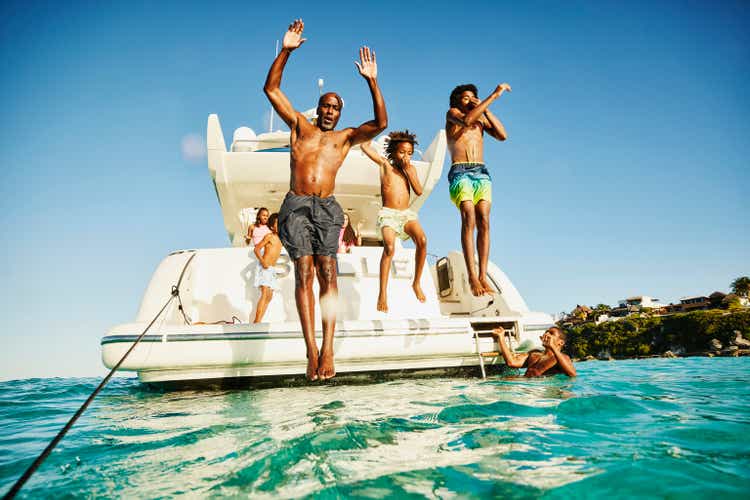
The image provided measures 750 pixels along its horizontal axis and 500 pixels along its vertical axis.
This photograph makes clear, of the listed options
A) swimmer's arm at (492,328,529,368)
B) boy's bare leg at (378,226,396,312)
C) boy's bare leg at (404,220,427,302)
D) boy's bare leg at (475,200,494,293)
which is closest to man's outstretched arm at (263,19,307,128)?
boy's bare leg at (378,226,396,312)

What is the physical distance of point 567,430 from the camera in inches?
74.0

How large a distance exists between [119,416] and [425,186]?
15.5 ft

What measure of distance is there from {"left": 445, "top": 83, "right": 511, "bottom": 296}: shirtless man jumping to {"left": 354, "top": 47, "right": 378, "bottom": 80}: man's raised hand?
126 centimetres

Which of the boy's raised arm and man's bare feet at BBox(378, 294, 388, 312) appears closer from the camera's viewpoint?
the boy's raised arm

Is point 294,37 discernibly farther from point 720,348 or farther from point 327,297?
point 720,348

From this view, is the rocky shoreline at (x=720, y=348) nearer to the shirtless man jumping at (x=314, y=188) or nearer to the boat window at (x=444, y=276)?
the boat window at (x=444, y=276)

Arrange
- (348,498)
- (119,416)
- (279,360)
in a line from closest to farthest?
(348,498), (119,416), (279,360)

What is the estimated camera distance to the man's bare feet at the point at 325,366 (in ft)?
9.18

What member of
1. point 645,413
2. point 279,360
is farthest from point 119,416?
point 645,413

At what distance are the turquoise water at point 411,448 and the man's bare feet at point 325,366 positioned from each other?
8.2 inches

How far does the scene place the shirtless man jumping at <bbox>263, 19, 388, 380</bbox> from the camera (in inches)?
117

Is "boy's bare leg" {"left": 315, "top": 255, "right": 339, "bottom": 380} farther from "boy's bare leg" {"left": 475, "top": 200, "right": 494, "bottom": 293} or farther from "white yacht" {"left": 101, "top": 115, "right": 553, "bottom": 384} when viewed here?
"boy's bare leg" {"left": 475, "top": 200, "right": 494, "bottom": 293}

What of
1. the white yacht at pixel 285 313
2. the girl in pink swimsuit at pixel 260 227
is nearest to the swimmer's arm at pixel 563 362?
the white yacht at pixel 285 313

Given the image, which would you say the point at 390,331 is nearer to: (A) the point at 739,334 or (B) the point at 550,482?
(B) the point at 550,482
